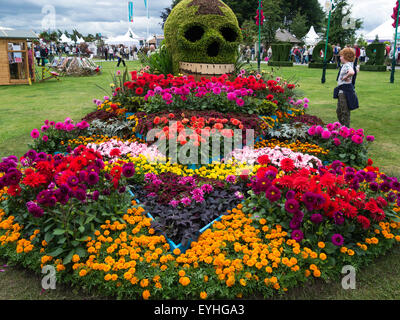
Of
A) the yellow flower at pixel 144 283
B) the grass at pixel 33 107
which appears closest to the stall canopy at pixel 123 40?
the grass at pixel 33 107

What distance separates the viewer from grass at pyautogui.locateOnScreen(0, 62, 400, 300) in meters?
2.60

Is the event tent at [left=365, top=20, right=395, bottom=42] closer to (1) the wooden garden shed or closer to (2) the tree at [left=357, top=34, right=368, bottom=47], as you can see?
(2) the tree at [left=357, top=34, right=368, bottom=47]

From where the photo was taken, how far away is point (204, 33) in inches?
313

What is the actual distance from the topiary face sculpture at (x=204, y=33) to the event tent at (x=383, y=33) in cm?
2577

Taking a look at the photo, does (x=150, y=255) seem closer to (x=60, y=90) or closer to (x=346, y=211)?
(x=346, y=211)

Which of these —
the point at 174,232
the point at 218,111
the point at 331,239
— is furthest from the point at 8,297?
the point at 218,111

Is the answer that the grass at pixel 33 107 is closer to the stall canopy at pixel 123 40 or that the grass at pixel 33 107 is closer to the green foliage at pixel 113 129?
the green foliage at pixel 113 129

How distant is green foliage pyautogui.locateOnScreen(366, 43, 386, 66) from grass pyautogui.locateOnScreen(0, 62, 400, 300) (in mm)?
8010

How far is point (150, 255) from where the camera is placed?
2.72 metres

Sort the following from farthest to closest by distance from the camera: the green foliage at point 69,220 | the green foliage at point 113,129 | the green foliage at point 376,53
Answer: the green foliage at point 376,53 → the green foliage at point 113,129 → the green foliage at point 69,220

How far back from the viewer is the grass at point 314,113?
260 cm

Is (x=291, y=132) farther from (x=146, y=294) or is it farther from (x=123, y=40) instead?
(x=123, y=40)
